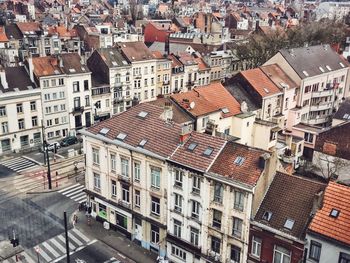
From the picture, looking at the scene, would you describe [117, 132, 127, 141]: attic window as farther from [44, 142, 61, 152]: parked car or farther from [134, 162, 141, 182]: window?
[44, 142, 61, 152]: parked car

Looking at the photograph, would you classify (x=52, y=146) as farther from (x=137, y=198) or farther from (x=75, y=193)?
(x=137, y=198)

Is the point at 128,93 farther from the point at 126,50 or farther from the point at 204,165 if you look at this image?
the point at 204,165

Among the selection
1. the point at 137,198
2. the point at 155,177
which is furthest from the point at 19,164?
the point at 155,177

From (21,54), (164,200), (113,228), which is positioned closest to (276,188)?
(164,200)

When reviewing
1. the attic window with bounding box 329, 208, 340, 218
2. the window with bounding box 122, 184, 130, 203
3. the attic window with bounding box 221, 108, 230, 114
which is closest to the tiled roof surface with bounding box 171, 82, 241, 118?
the attic window with bounding box 221, 108, 230, 114

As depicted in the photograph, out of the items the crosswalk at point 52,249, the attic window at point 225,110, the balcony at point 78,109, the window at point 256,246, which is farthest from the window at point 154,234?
the balcony at point 78,109

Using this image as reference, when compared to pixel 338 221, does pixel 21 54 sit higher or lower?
higher
